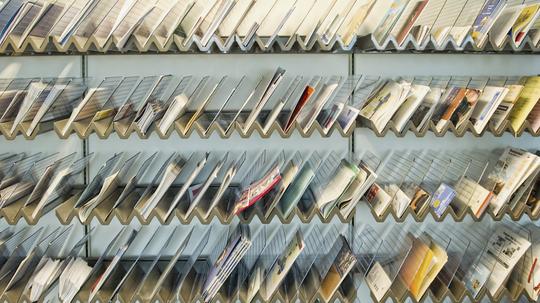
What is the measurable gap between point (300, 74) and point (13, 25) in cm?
94

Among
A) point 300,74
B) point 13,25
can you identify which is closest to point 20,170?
point 13,25

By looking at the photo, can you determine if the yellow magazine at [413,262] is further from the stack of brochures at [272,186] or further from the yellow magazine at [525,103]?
the yellow magazine at [525,103]

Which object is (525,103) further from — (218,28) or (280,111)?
(218,28)

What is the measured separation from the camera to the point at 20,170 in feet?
5.82

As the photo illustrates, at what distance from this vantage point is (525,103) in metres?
1.61

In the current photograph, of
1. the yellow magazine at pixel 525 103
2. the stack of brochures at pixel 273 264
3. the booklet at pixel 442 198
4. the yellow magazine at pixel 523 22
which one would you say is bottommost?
the stack of brochures at pixel 273 264

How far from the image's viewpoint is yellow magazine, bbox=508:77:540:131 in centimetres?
159

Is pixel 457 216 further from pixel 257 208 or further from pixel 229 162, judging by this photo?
pixel 229 162

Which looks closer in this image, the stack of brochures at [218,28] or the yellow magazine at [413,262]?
the stack of brochures at [218,28]

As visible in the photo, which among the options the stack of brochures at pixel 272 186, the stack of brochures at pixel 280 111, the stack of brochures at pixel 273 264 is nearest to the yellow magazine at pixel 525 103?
the stack of brochures at pixel 280 111

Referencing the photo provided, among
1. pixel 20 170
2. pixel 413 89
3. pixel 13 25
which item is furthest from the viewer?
pixel 20 170

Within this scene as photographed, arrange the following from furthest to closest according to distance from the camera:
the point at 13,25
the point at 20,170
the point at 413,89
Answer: the point at 20,170 → the point at 413,89 → the point at 13,25

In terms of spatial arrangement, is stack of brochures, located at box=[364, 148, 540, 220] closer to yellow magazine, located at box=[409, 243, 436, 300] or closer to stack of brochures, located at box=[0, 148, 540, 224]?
stack of brochures, located at box=[0, 148, 540, 224]

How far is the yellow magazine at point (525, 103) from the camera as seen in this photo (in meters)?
1.59
